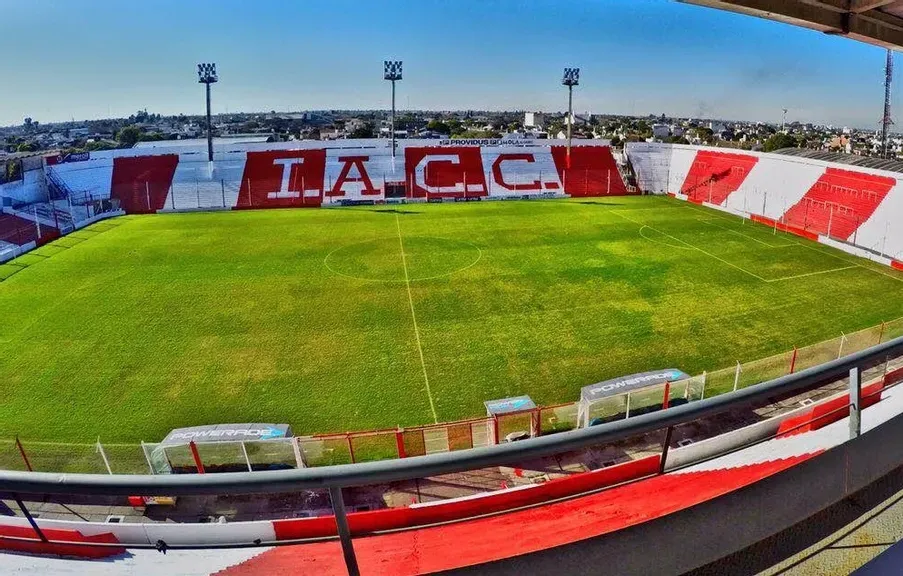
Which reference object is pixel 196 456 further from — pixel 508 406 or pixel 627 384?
pixel 627 384

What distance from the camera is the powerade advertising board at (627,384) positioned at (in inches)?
440

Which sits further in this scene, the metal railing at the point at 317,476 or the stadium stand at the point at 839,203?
the stadium stand at the point at 839,203

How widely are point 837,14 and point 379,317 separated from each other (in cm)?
1411

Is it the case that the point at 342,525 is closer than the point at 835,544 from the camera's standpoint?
Yes

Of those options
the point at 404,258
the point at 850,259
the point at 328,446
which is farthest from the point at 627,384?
the point at 850,259

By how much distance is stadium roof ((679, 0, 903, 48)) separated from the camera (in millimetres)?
5023

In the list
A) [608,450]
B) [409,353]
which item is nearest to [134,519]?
[409,353]

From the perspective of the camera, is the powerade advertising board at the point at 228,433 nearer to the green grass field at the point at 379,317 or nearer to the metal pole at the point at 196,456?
the metal pole at the point at 196,456

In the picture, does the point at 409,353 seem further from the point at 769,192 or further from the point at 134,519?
the point at 769,192

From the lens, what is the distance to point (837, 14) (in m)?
5.54

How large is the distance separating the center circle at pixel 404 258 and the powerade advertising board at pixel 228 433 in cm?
1137

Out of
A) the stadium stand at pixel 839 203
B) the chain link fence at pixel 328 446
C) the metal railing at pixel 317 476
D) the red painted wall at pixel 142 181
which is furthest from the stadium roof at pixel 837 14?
the red painted wall at pixel 142 181

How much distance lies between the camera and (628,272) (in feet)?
72.2

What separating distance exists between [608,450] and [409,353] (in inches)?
247
